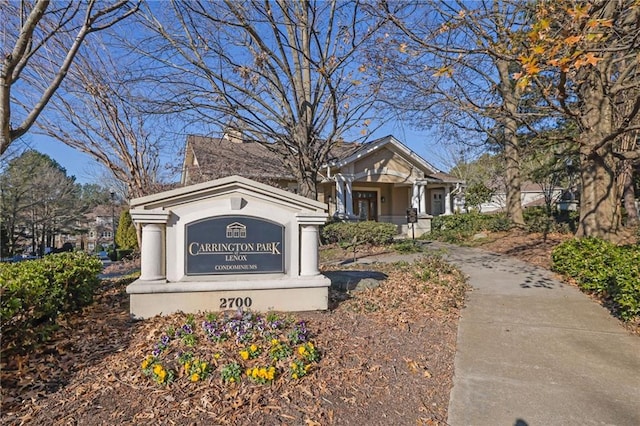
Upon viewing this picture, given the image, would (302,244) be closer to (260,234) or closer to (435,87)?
(260,234)

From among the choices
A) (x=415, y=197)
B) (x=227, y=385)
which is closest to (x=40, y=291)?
(x=227, y=385)

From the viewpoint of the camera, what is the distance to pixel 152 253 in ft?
15.3

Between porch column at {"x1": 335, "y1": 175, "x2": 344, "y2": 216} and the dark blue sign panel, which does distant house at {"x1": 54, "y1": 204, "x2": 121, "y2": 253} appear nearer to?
porch column at {"x1": 335, "y1": 175, "x2": 344, "y2": 216}

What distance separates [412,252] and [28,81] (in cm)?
1152

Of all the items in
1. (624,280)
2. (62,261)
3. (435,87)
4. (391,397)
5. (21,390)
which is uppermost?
(435,87)

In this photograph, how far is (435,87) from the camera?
10328 millimetres

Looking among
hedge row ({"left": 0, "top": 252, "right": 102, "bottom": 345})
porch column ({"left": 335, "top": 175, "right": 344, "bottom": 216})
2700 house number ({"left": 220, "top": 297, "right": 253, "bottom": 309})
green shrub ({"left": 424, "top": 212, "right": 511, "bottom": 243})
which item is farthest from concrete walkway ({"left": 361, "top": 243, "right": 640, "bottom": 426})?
porch column ({"left": 335, "top": 175, "right": 344, "bottom": 216})

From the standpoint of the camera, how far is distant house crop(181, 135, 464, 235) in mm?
16270

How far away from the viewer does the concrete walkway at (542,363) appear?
122 inches

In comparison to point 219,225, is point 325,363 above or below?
below

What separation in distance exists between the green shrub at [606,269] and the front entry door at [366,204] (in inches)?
542

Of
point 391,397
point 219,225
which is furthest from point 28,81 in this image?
point 391,397

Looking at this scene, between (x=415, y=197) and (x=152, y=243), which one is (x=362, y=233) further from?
(x=152, y=243)

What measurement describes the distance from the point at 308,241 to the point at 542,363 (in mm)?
3254
